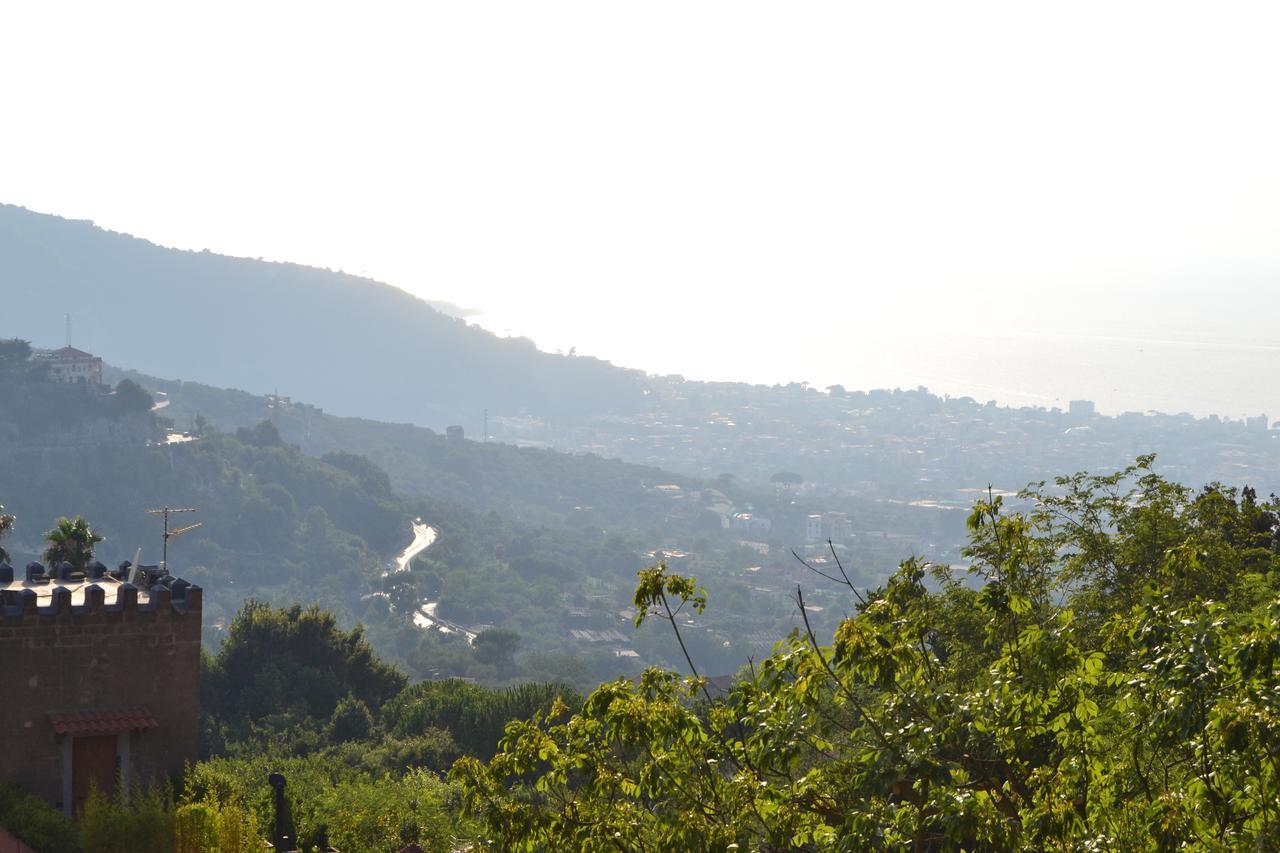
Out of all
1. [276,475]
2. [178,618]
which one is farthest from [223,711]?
[276,475]

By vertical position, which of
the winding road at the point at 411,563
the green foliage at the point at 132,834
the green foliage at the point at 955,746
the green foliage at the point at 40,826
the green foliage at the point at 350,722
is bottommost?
the winding road at the point at 411,563

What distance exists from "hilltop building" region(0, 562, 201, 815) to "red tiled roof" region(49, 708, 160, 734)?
0.01 m

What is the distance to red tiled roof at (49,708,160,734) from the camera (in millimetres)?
18047

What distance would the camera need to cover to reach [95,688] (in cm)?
1855

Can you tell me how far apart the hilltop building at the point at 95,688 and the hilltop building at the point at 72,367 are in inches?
5252

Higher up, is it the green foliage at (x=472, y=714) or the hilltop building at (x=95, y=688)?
the hilltop building at (x=95, y=688)

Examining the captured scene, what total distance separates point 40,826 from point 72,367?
13929cm

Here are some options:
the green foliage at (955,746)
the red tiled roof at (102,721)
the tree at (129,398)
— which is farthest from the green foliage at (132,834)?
the tree at (129,398)

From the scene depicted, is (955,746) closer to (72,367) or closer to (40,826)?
(40,826)

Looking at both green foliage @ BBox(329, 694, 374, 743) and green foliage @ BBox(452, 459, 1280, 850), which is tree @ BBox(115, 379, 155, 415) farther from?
green foliage @ BBox(452, 459, 1280, 850)

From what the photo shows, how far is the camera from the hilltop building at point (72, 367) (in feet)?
471

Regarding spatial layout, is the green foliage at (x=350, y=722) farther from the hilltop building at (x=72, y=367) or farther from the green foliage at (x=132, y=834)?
the hilltop building at (x=72, y=367)

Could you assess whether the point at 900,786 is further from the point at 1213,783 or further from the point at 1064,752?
the point at 1213,783

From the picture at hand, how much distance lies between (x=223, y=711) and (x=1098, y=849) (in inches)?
1534
